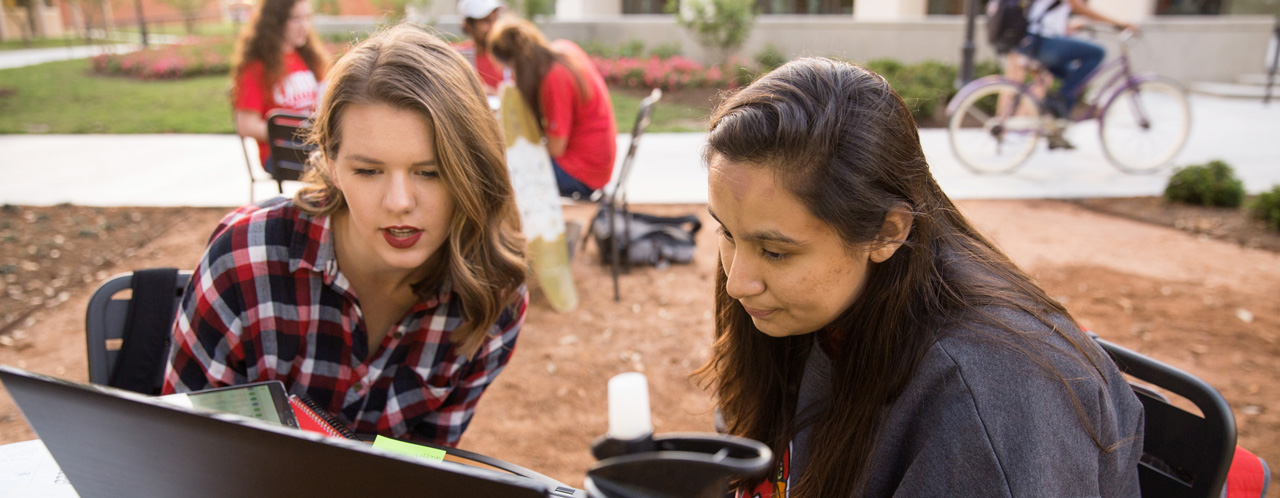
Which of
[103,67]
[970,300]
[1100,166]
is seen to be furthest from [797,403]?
[103,67]

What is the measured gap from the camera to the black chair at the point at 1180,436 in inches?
50.9

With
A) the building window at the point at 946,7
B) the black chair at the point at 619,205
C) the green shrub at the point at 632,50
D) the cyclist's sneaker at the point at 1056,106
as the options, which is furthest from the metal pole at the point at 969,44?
the building window at the point at 946,7

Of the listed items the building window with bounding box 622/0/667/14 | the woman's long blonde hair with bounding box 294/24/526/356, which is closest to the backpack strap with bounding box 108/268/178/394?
the woman's long blonde hair with bounding box 294/24/526/356

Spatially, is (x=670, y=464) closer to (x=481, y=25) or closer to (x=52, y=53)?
(x=481, y=25)

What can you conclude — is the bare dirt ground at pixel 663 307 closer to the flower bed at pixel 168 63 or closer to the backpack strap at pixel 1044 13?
the backpack strap at pixel 1044 13

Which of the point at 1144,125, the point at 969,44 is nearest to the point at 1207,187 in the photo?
the point at 1144,125

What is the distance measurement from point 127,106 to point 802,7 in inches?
462

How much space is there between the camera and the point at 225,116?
31.2 ft

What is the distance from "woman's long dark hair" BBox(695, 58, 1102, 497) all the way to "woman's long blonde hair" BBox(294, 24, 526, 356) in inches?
21.3

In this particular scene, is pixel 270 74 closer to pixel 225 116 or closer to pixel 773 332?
pixel 773 332

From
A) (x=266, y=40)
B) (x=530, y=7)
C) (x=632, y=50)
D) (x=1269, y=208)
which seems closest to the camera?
(x=266, y=40)

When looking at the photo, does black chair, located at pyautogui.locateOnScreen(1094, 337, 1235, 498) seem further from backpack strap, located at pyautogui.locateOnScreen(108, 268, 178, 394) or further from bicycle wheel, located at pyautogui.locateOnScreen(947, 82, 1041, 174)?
bicycle wheel, located at pyautogui.locateOnScreen(947, 82, 1041, 174)

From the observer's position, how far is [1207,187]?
18.5ft

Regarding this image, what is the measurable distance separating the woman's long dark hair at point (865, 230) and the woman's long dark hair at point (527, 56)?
3.03m
